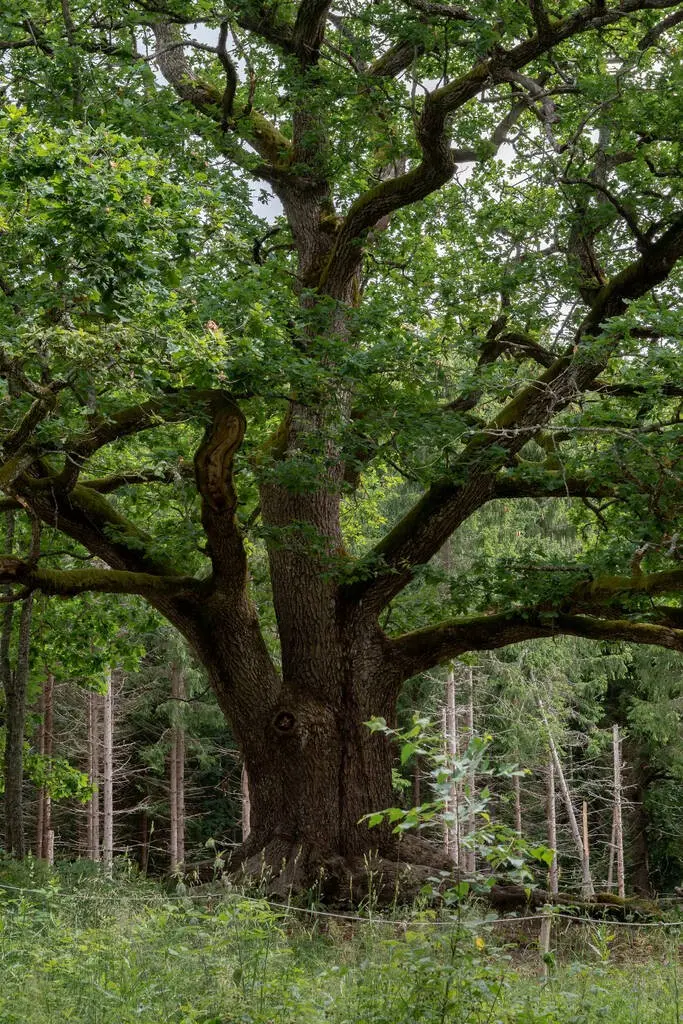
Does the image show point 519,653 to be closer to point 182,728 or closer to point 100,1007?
point 182,728

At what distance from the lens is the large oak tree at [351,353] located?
8.04 m

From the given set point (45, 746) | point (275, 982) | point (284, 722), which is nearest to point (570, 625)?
point (284, 722)

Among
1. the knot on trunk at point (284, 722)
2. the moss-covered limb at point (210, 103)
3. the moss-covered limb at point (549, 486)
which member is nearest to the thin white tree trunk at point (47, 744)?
the knot on trunk at point (284, 722)

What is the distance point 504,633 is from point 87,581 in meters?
4.27

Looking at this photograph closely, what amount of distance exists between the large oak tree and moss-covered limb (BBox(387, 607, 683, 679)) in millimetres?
36

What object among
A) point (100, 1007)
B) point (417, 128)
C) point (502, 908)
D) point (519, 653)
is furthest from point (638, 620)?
point (519, 653)

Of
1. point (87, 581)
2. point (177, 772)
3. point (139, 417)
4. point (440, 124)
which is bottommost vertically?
point (177, 772)

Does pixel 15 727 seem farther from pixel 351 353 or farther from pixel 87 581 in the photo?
pixel 351 353

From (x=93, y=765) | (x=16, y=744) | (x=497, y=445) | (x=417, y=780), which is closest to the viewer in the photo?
(x=497, y=445)

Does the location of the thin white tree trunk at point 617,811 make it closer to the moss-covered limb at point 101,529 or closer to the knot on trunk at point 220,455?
the moss-covered limb at point 101,529

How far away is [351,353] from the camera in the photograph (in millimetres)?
8641

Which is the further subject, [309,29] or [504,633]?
[504,633]

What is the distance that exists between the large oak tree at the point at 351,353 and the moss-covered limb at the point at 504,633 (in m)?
0.04

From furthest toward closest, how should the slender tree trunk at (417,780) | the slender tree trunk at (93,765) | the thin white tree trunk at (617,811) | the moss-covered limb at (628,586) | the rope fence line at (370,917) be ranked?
1. the slender tree trunk at (417,780)
2. the slender tree trunk at (93,765)
3. the thin white tree trunk at (617,811)
4. the moss-covered limb at (628,586)
5. the rope fence line at (370,917)
